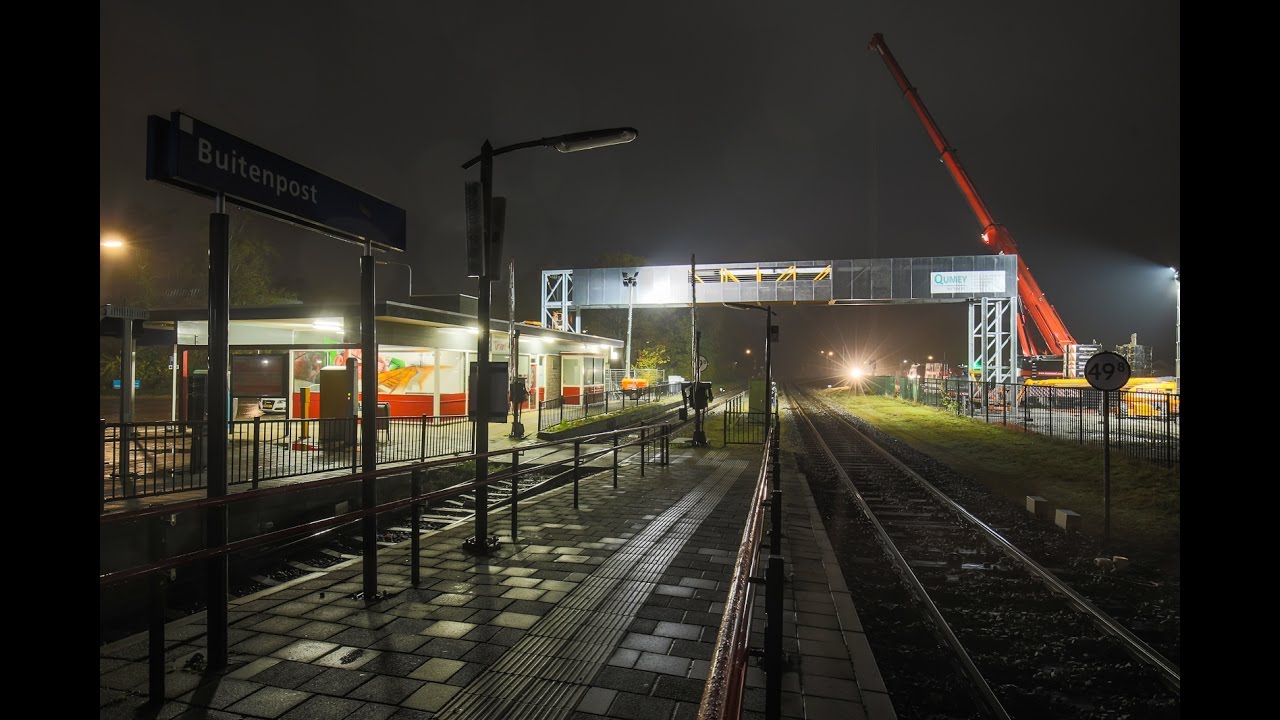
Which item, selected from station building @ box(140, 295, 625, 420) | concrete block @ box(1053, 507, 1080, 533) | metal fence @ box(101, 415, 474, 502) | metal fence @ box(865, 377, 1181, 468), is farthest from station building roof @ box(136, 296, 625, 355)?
metal fence @ box(865, 377, 1181, 468)

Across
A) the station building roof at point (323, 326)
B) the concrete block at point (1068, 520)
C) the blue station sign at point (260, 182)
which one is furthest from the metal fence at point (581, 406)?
the blue station sign at point (260, 182)

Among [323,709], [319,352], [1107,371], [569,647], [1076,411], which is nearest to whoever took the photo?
[323,709]

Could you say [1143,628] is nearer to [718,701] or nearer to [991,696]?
[991,696]

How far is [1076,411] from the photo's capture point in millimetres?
24859

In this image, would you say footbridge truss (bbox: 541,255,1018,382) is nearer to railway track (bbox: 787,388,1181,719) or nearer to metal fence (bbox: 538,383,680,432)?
metal fence (bbox: 538,383,680,432)

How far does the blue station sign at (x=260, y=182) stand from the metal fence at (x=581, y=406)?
530 inches

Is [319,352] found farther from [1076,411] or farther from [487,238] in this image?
[1076,411]

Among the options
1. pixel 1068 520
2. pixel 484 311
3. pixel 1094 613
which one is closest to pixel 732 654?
pixel 1094 613

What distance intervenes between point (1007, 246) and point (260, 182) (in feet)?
157

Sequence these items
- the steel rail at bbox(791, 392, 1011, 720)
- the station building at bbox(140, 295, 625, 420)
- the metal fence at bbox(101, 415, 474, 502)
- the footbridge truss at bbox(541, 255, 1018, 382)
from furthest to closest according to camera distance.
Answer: the footbridge truss at bbox(541, 255, 1018, 382) → the station building at bbox(140, 295, 625, 420) → the metal fence at bbox(101, 415, 474, 502) → the steel rail at bbox(791, 392, 1011, 720)

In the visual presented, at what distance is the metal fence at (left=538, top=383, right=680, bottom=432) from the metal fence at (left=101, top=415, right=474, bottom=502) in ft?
14.7

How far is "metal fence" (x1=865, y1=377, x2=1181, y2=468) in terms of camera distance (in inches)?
531
